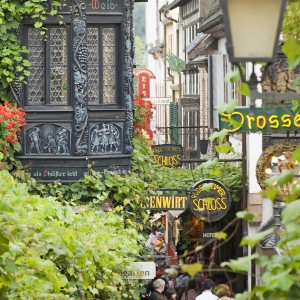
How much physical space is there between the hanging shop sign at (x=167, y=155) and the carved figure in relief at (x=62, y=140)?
24.1 ft

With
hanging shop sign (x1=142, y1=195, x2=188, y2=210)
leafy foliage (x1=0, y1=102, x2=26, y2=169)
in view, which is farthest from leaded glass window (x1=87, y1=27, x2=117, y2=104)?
hanging shop sign (x1=142, y1=195, x2=188, y2=210)

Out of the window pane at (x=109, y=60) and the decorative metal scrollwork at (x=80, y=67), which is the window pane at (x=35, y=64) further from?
the window pane at (x=109, y=60)

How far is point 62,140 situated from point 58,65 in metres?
1.21

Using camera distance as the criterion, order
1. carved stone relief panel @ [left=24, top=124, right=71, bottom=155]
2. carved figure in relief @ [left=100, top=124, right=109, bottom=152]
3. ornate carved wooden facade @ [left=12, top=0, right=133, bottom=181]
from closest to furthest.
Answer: ornate carved wooden facade @ [left=12, top=0, right=133, bottom=181]
carved stone relief panel @ [left=24, top=124, right=71, bottom=155]
carved figure in relief @ [left=100, top=124, right=109, bottom=152]

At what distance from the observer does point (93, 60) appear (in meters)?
22.8

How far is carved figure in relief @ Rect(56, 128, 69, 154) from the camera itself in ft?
75.2

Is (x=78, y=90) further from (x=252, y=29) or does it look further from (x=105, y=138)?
(x=252, y=29)

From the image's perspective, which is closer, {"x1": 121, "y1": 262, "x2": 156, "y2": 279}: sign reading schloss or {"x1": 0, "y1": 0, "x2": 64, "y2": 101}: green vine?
{"x1": 121, "y1": 262, "x2": 156, "y2": 279}: sign reading schloss

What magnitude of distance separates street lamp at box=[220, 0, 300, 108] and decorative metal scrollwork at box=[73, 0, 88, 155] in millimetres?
15658

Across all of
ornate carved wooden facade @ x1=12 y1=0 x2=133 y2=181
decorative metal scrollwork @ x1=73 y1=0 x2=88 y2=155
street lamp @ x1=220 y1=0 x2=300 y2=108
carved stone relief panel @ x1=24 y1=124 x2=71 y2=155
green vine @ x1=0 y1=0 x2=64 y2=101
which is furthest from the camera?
carved stone relief panel @ x1=24 y1=124 x2=71 y2=155

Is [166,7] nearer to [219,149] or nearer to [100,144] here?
[100,144]

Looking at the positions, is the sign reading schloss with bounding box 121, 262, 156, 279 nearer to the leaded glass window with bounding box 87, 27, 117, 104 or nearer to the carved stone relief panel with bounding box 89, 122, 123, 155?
the carved stone relief panel with bounding box 89, 122, 123, 155

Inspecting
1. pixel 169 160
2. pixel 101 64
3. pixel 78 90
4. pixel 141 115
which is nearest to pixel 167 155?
pixel 169 160

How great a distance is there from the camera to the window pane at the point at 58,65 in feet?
74.6
